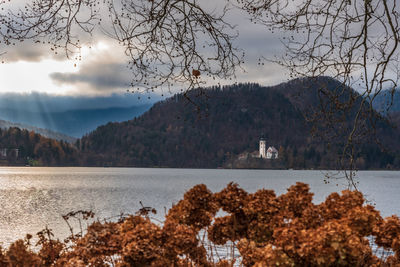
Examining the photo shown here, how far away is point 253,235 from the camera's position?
530 centimetres

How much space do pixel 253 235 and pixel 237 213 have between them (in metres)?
0.34

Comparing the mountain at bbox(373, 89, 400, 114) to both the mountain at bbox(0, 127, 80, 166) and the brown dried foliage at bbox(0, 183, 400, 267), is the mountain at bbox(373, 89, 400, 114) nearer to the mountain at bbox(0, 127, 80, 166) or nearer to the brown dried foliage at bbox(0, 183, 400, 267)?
the brown dried foliage at bbox(0, 183, 400, 267)

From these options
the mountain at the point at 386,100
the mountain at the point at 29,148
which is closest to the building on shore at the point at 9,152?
the mountain at the point at 29,148

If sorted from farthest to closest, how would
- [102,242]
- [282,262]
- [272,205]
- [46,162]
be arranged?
[46,162] → [272,205] → [102,242] → [282,262]

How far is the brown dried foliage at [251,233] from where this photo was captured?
152 inches

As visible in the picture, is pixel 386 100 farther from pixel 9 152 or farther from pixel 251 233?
pixel 9 152

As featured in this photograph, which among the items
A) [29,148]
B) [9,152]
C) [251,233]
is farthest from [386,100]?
[9,152]

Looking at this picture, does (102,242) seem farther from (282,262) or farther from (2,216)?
(2,216)

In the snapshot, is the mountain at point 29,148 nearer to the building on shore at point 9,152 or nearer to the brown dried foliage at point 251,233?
the building on shore at point 9,152

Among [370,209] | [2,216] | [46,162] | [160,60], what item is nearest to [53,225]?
[2,216]

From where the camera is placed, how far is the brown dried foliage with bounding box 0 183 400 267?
387 centimetres

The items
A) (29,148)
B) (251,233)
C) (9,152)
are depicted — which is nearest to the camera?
(251,233)

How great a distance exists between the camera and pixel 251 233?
5.32m

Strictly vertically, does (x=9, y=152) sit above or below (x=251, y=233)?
above
